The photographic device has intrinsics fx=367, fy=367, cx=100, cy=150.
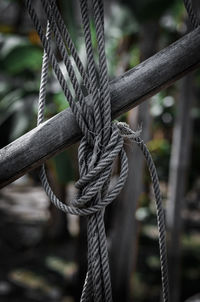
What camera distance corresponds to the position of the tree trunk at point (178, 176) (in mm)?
1824

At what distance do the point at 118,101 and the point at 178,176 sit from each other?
1.40m

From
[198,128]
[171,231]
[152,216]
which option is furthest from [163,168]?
[171,231]

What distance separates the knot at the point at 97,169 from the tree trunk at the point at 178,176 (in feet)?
4.41

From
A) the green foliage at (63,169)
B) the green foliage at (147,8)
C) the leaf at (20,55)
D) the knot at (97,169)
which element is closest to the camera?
the knot at (97,169)

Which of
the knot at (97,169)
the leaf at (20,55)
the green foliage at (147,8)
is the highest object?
the leaf at (20,55)

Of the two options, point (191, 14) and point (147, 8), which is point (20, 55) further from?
point (191, 14)

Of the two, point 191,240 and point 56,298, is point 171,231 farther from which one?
Answer: point 191,240

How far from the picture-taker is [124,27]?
2045mm

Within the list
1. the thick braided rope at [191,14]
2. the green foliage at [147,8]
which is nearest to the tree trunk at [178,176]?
the green foliage at [147,8]

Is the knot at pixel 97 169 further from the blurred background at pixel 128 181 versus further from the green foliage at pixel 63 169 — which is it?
the green foliage at pixel 63 169

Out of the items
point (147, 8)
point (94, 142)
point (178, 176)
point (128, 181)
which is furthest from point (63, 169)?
point (94, 142)

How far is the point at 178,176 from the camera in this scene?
1.87 m

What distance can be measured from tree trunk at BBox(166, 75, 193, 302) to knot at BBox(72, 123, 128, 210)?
135cm

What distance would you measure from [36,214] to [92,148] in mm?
3138
